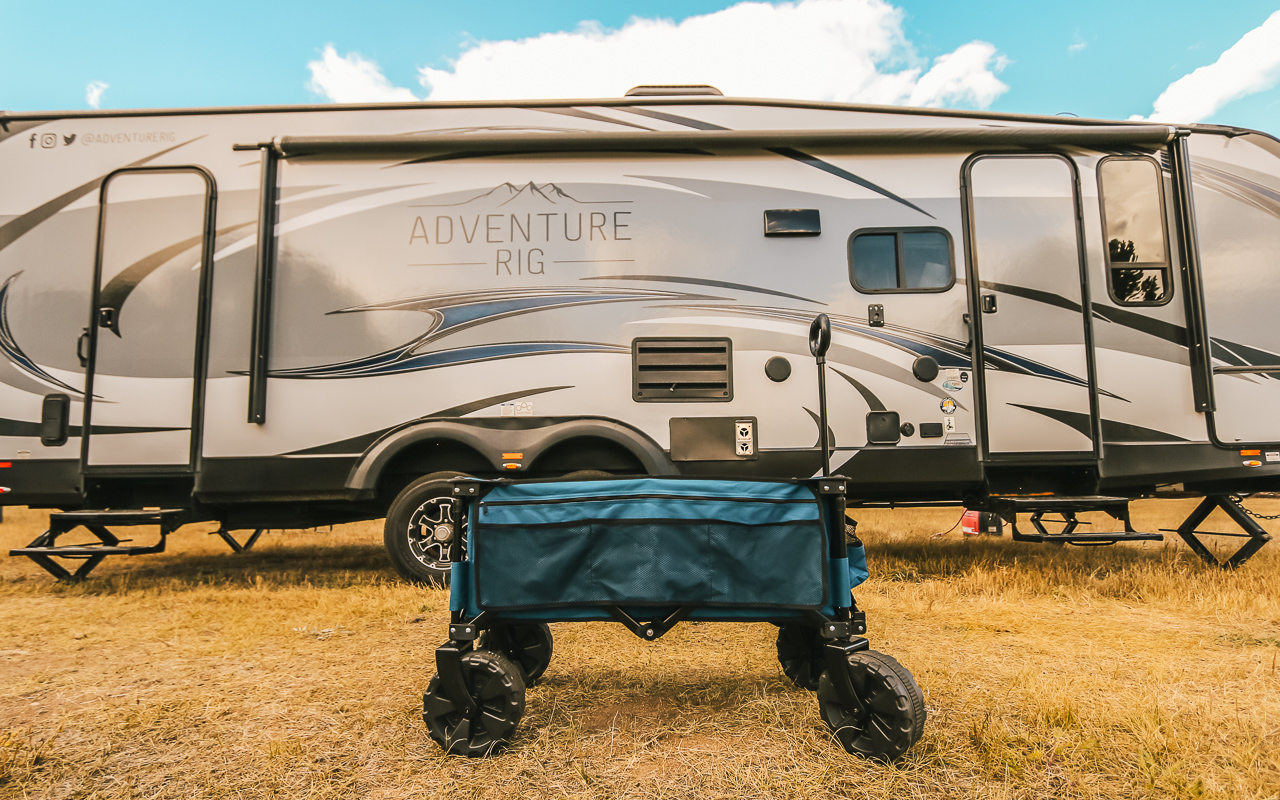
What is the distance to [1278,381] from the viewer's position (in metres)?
4.54

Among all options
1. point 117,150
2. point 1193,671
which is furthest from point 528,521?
point 117,150

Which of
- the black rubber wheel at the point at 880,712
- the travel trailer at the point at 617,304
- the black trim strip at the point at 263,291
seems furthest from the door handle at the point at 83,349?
the black rubber wheel at the point at 880,712

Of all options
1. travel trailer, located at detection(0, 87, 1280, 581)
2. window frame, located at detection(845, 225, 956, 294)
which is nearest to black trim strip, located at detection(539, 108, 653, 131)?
travel trailer, located at detection(0, 87, 1280, 581)

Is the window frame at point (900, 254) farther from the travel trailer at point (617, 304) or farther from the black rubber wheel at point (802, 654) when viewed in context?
the black rubber wheel at point (802, 654)

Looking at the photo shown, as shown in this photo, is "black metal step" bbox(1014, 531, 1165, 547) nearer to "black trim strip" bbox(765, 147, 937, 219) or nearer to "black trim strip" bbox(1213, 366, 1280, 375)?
"black trim strip" bbox(1213, 366, 1280, 375)

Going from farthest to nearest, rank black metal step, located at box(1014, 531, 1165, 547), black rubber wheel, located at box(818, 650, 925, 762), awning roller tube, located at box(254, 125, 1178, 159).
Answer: awning roller tube, located at box(254, 125, 1178, 159)
black metal step, located at box(1014, 531, 1165, 547)
black rubber wheel, located at box(818, 650, 925, 762)

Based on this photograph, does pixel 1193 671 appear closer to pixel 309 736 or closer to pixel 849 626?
pixel 849 626

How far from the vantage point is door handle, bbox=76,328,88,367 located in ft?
15.0

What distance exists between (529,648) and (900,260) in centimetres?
348

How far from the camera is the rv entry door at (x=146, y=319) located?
4520mm

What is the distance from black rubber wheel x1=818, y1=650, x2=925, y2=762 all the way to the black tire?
3126 millimetres

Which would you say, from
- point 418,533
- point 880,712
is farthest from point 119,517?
point 880,712

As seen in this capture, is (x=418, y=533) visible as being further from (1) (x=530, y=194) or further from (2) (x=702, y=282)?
(2) (x=702, y=282)

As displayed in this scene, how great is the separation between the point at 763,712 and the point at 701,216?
3.26 metres
